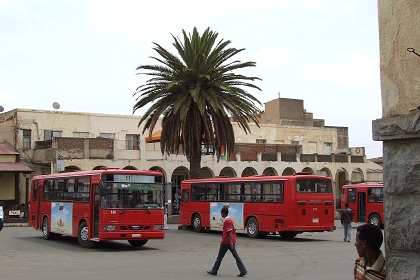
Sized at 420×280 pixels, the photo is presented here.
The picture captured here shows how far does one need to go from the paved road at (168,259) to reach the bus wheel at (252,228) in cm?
122

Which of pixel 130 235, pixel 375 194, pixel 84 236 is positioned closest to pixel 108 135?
pixel 375 194

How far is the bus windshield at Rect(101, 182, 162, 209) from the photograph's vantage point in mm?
21656

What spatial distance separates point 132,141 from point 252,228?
26291mm

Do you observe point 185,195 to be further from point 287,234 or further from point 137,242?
point 137,242

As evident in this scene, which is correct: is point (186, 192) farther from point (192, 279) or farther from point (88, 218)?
point (192, 279)

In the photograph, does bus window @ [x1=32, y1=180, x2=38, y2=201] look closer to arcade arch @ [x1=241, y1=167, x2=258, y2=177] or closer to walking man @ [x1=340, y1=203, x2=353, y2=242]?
walking man @ [x1=340, y1=203, x2=353, y2=242]

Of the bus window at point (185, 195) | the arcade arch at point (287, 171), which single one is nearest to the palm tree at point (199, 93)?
the bus window at point (185, 195)

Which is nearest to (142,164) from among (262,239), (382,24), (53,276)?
(262,239)

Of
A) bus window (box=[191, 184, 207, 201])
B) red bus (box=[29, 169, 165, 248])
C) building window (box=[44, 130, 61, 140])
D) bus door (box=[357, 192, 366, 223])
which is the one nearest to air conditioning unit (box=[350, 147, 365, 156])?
bus door (box=[357, 192, 366, 223])

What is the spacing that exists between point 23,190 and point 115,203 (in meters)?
29.2

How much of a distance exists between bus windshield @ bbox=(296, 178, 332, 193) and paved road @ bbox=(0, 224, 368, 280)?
93.8 inches

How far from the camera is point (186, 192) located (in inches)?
1358

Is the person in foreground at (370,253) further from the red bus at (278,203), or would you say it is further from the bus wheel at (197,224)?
the bus wheel at (197,224)

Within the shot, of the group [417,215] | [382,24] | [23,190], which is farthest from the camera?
[23,190]
